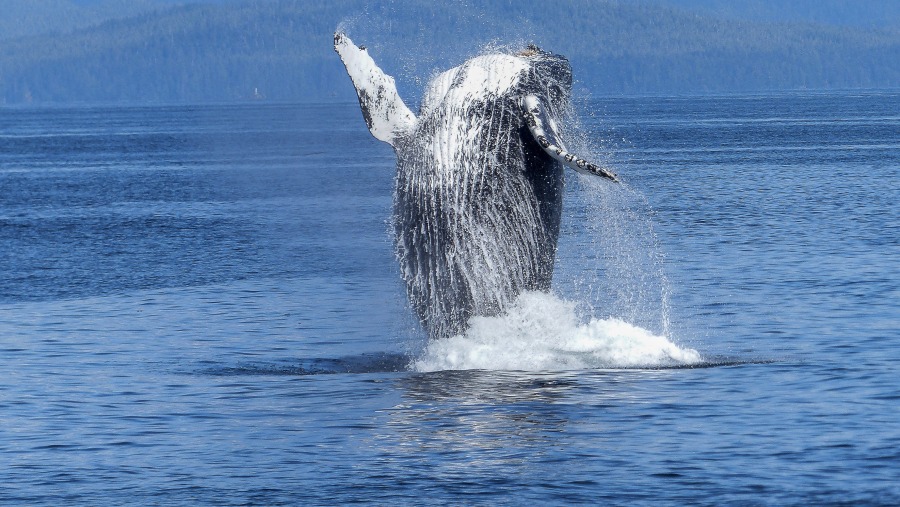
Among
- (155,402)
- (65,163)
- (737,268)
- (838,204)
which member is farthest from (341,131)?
(155,402)

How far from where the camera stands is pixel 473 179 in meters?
16.7

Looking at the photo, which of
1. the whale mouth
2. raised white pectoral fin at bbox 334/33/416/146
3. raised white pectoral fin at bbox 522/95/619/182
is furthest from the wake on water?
raised white pectoral fin at bbox 334/33/416/146

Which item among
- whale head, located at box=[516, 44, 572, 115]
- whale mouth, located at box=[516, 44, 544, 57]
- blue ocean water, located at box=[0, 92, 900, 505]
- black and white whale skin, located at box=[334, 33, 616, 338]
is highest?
whale mouth, located at box=[516, 44, 544, 57]

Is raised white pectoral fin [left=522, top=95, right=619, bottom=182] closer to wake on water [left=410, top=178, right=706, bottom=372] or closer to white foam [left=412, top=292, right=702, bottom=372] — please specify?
wake on water [left=410, top=178, right=706, bottom=372]

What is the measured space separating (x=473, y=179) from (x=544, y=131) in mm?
1366

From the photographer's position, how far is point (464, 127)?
54.2ft

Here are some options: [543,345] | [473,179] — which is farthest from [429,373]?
[473,179]

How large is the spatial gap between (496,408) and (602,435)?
1367mm

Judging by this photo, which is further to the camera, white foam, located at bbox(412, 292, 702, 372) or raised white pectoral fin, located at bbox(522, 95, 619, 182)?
white foam, located at bbox(412, 292, 702, 372)

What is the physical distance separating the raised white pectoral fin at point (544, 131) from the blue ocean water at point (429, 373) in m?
1.71

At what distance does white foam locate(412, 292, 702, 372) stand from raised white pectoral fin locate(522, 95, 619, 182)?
2308 millimetres

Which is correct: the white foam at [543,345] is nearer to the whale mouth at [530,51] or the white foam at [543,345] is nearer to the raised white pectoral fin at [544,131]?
the raised white pectoral fin at [544,131]

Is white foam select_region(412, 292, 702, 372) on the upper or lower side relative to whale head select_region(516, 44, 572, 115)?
lower

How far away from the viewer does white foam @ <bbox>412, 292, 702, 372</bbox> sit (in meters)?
17.4
